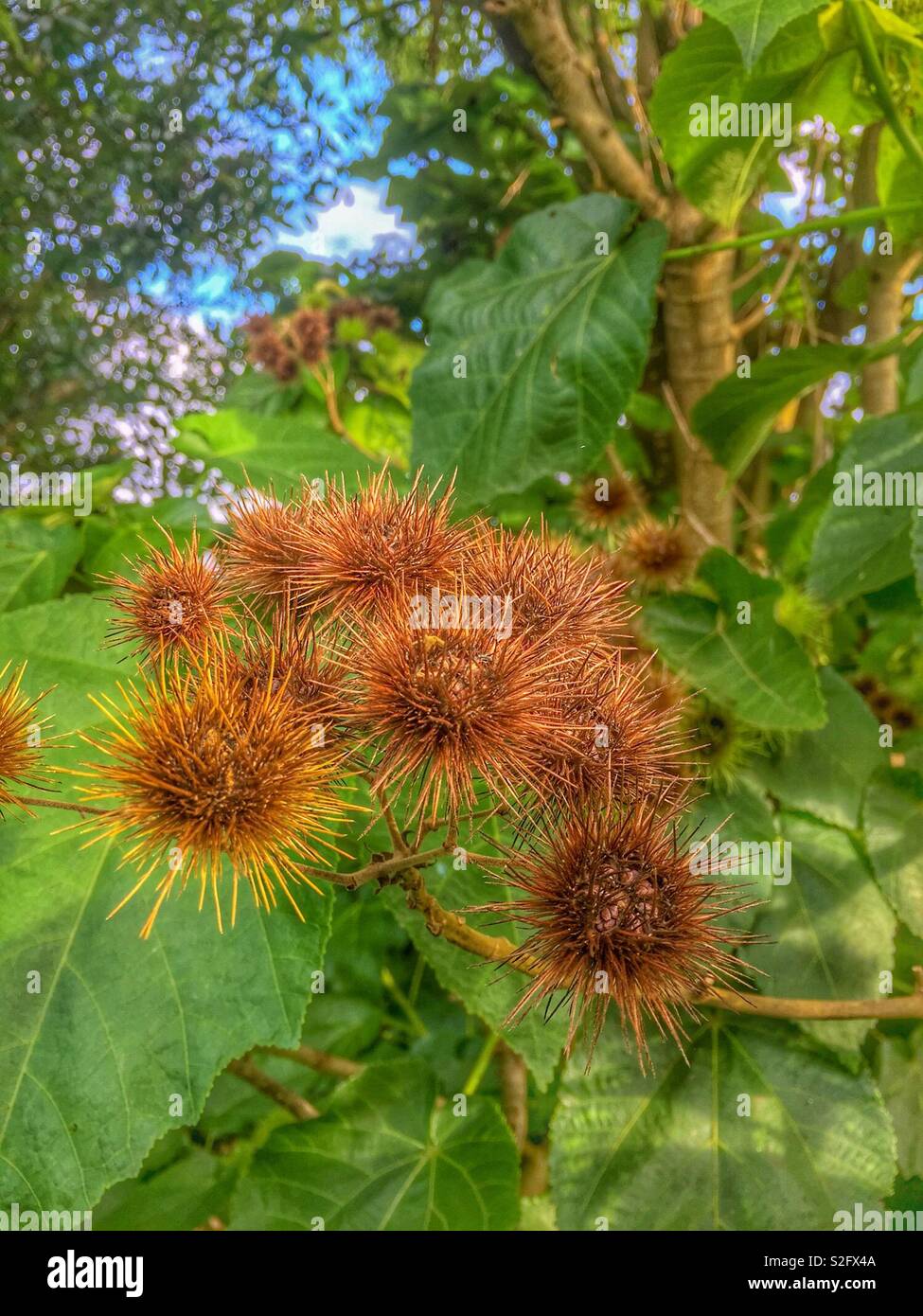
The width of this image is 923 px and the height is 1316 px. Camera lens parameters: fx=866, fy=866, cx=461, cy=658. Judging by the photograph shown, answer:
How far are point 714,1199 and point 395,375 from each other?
637mm

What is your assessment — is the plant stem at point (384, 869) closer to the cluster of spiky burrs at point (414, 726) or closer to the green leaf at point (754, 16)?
the cluster of spiky burrs at point (414, 726)

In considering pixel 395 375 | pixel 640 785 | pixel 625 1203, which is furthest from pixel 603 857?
pixel 395 375

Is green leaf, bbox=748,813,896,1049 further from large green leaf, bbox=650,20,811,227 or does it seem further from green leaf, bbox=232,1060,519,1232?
large green leaf, bbox=650,20,811,227

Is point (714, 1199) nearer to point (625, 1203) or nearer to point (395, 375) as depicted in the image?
point (625, 1203)

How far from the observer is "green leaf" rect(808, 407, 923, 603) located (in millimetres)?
441

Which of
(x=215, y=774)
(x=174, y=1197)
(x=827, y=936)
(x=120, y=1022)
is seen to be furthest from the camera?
(x=174, y=1197)

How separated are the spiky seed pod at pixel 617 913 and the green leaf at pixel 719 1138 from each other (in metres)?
0.21

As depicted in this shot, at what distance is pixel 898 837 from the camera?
43cm

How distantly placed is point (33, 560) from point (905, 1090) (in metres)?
0.57

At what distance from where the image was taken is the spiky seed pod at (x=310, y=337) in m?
0.69

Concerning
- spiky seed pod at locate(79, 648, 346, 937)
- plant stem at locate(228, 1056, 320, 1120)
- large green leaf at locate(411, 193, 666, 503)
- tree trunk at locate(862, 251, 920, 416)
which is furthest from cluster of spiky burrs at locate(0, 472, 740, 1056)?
tree trunk at locate(862, 251, 920, 416)

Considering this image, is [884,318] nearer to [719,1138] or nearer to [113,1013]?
[719,1138]

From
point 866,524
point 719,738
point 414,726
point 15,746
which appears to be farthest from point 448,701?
point 866,524

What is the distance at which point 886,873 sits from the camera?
1.39 feet
